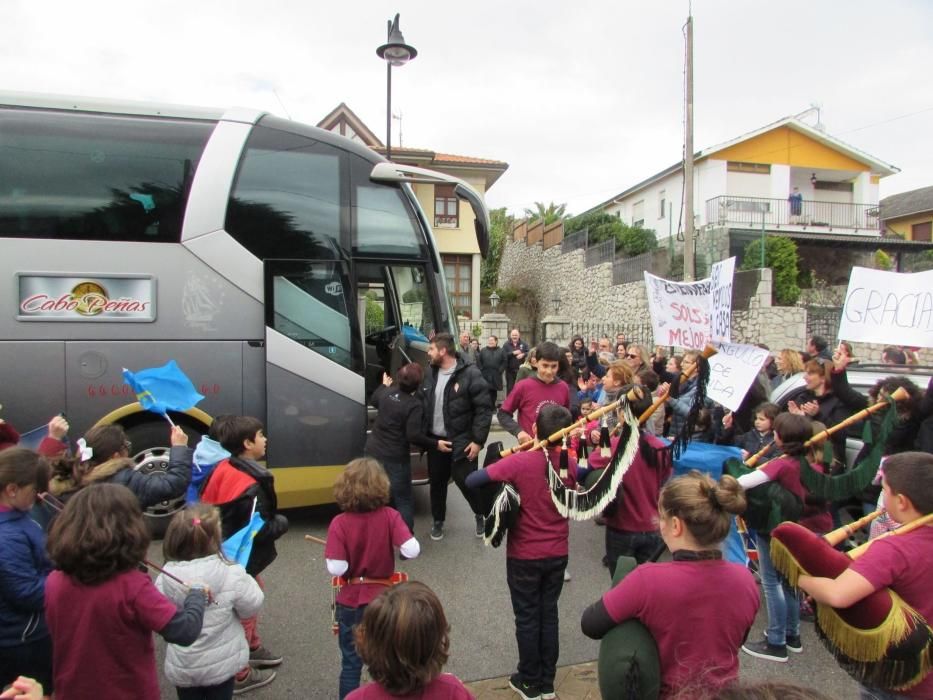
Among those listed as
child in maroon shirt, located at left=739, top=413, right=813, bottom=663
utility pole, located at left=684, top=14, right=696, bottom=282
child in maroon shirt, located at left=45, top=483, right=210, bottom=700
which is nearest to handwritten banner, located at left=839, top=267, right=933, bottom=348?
child in maroon shirt, located at left=739, top=413, right=813, bottom=663

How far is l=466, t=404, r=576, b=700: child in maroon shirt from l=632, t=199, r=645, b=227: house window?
99.5 ft

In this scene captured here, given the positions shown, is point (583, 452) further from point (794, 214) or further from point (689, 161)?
point (794, 214)

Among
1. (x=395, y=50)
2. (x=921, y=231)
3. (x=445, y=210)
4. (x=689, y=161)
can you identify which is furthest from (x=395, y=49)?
(x=921, y=231)

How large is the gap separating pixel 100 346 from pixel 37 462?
333 cm

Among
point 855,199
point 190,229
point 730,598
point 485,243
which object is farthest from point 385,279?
point 855,199

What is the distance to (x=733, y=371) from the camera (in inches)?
155

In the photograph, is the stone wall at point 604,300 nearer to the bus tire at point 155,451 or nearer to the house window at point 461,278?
the house window at point 461,278

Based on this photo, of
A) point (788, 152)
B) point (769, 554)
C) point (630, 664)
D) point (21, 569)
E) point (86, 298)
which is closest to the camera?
point (630, 664)

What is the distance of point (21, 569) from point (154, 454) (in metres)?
3.49

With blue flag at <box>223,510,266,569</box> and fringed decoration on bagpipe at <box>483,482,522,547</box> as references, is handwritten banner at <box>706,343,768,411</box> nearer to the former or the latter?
fringed decoration on bagpipe at <box>483,482,522,547</box>

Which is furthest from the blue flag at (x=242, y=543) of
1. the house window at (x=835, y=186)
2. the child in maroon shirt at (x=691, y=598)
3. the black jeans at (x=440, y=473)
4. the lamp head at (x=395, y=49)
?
the house window at (x=835, y=186)

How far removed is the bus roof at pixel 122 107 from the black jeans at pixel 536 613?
15.9ft

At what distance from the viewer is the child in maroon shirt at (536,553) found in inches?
129

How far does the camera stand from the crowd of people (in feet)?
6.46
